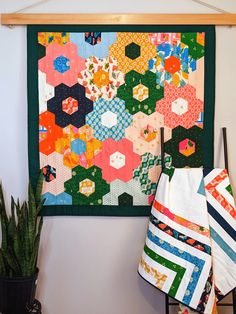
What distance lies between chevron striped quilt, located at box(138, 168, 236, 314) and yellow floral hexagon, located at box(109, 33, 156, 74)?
27.4 inches

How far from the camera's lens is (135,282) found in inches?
92.1

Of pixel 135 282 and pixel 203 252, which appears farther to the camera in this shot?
pixel 135 282

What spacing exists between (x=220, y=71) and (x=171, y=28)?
1.34 feet

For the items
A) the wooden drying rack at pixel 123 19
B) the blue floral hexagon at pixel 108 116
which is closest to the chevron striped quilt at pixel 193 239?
the blue floral hexagon at pixel 108 116

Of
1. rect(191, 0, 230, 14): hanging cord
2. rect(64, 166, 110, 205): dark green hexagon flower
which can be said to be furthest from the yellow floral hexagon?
rect(64, 166, 110, 205): dark green hexagon flower

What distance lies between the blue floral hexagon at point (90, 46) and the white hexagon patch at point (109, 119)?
36 centimetres

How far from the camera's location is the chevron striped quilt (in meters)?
1.97

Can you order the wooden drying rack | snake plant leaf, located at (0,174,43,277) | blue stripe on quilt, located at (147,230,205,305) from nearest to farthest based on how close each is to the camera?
1. blue stripe on quilt, located at (147,230,205,305)
2. snake plant leaf, located at (0,174,43,277)
3. the wooden drying rack

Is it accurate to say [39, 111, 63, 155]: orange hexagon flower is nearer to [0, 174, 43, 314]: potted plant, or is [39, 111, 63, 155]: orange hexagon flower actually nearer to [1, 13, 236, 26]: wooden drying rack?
[0, 174, 43, 314]: potted plant

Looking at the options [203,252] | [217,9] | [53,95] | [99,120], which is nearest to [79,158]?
[99,120]

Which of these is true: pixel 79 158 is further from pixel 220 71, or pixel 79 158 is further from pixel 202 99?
pixel 220 71

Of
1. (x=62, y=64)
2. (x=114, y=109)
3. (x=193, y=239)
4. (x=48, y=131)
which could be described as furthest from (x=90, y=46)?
(x=193, y=239)

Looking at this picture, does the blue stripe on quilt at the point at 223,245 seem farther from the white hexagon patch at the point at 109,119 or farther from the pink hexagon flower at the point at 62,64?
the pink hexagon flower at the point at 62,64

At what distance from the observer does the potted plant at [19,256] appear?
206 centimetres
